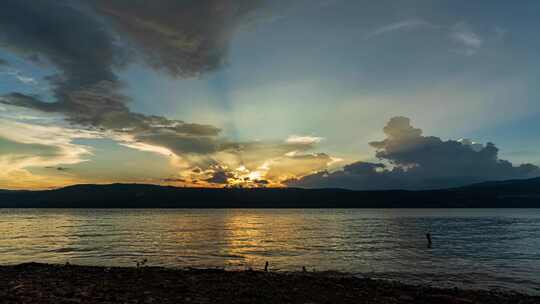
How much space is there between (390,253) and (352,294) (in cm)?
3257

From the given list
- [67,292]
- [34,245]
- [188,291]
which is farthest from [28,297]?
[34,245]

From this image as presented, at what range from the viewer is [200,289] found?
22.5 m

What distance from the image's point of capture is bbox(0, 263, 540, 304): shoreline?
19406 mm

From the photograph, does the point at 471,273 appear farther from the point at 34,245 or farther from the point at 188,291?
the point at 34,245

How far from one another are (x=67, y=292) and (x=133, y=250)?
35670mm

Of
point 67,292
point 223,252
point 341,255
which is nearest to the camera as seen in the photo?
point 67,292

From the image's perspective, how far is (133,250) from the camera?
53906 mm

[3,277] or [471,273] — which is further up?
[3,277]

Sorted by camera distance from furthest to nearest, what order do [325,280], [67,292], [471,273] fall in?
1. [471,273]
2. [325,280]
3. [67,292]

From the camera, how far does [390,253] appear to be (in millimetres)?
52406

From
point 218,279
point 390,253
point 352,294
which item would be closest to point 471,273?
point 390,253

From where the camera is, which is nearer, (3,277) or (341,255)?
(3,277)

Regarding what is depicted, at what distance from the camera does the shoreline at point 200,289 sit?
1941cm

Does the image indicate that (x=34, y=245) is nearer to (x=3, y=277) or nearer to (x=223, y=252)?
(x=223, y=252)
